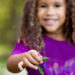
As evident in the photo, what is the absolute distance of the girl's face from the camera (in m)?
2.35

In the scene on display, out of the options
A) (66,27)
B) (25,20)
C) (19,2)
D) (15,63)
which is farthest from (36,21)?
(19,2)

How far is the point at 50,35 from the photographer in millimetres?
2498

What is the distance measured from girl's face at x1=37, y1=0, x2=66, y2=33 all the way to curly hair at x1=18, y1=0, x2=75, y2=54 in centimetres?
5

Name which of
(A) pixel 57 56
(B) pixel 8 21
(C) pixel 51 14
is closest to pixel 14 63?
(A) pixel 57 56

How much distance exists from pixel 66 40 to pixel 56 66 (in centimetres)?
26

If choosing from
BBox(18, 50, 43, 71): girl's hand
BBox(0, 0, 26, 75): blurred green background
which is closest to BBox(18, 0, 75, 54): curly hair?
BBox(18, 50, 43, 71): girl's hand

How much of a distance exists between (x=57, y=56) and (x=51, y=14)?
356mm

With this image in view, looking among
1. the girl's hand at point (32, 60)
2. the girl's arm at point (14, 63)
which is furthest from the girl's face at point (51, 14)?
the girl's hand at point (32, 60)

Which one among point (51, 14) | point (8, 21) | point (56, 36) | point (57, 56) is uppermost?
point (51, 14)

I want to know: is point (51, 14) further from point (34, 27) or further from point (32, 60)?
point (32, 60)

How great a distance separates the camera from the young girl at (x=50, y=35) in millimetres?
2359

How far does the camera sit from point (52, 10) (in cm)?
235

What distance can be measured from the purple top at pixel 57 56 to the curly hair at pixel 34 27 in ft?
0.17

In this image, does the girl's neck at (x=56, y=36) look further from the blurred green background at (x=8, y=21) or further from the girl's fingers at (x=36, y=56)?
the blurred green background at (x=8, y=21)
